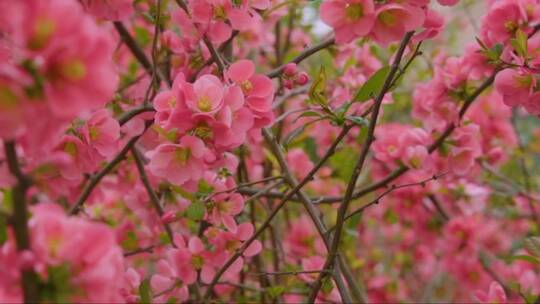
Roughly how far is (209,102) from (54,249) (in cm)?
32

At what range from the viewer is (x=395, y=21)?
77cm

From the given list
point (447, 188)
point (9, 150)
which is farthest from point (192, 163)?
point (447, 188)

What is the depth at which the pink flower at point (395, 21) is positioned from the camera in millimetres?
753

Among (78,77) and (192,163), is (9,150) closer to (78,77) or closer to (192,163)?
(78,77)

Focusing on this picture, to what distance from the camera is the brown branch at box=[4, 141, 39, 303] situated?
484 mm

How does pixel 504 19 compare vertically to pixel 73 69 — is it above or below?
above

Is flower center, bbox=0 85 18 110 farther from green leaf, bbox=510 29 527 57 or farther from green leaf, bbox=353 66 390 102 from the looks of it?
green leaf, bbox=510 29 527 57

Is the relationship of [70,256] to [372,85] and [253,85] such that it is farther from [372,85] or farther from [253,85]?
[372,85]

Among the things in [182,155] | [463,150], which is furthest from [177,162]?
[463,150]

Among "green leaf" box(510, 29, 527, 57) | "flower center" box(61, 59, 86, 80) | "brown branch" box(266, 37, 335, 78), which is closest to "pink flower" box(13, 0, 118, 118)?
"flower center" box(61, 59, 86, 80)

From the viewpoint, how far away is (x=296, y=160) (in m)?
1.47

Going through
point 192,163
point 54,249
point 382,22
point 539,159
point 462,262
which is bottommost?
point 54,249

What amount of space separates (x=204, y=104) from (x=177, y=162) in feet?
0.36

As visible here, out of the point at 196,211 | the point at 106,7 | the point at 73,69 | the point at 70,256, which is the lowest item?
the point at 70,256
